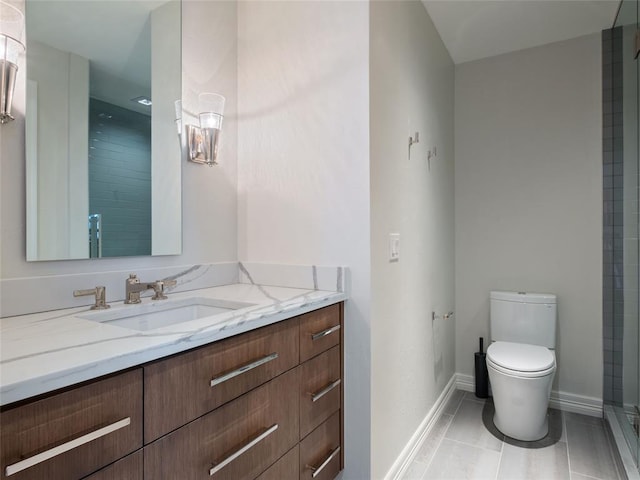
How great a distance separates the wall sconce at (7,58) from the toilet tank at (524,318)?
8.76 feet

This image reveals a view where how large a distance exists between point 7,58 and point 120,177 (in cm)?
43

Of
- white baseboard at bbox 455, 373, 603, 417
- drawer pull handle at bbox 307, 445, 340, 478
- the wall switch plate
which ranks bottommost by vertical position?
white baseboard at bbox 455, 373, 603, 417

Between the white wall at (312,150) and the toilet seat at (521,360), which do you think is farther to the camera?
the toilet seat at (521,360)

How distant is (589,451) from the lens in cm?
197

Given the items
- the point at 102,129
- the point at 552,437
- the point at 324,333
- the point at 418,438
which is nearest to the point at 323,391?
the point at 324,333

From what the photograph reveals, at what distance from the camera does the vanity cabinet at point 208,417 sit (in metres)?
0.63

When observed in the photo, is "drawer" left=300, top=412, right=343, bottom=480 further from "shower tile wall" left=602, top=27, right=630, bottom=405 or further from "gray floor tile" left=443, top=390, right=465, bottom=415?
"shower tile wall" left=602, top=27, right=630, bottom=405

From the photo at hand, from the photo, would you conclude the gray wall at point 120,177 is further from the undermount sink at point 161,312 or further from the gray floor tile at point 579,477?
the gray floor tile at point 579,477

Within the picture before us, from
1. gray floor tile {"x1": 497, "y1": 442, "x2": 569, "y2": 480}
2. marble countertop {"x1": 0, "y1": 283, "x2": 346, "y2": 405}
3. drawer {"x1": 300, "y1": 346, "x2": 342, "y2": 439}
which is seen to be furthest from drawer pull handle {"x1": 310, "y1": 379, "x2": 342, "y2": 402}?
gray floor tile {"x1": 497, "y1": 442, "x2": 569, "y2": 480}

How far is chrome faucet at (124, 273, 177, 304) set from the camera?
1268mm

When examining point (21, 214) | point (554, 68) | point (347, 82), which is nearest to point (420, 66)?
point (347, 82)

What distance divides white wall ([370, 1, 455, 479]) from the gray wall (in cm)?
87

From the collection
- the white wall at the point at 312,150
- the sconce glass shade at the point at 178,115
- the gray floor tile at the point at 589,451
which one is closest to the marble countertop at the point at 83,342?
the white wall at the point at 312,150

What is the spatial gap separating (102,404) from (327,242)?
101 centimetres
